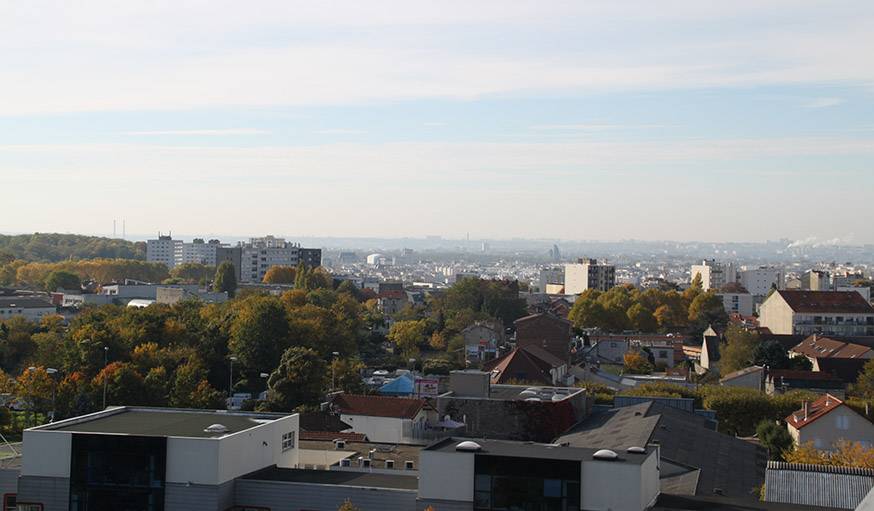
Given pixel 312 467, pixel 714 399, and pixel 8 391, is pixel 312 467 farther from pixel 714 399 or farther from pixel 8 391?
pixel 8 391

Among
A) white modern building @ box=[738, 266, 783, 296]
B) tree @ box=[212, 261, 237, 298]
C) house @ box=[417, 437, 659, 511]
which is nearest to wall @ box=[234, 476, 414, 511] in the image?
house @ box=[417, 437, 659, 511]

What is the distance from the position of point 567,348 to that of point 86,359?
73.5ft

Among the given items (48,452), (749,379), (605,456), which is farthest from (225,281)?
(605,456)

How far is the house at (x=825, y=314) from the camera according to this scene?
69688 millimetres

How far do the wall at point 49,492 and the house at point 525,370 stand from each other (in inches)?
973

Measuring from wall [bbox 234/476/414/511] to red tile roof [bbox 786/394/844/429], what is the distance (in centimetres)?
1849

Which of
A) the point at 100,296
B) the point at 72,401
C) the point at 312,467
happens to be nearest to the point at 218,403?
the point at 72,401

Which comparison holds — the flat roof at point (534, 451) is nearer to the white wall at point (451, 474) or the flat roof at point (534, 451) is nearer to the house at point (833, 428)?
the white wall at point (451, 474)

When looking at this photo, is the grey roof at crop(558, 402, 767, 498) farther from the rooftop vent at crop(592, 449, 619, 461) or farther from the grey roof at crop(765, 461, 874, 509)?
the rooftop vent at crop(592, 449, 619, 461)

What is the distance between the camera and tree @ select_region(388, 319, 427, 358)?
206 ft

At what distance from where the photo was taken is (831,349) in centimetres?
5566

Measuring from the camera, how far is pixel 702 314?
3292 inches

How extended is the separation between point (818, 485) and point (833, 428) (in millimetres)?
14240

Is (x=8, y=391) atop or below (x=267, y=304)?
below
